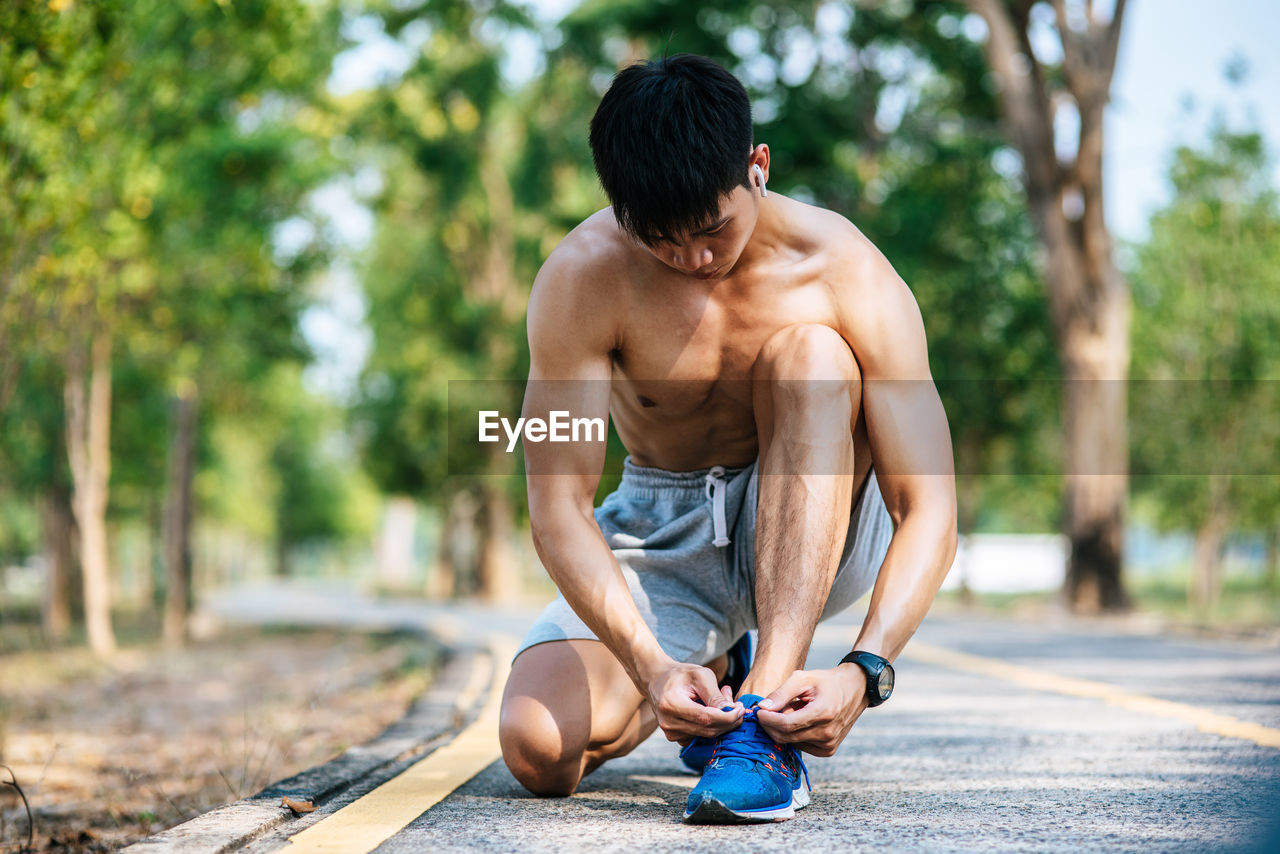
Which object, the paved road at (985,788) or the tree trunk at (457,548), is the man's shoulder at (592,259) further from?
the tree trunk at (457,548)

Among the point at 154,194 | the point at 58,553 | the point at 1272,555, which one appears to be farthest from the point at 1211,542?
the point at 58,553

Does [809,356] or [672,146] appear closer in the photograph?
[672,146]

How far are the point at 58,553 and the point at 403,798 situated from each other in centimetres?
2220

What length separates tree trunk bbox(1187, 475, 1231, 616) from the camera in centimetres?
2489

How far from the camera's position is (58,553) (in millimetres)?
22625

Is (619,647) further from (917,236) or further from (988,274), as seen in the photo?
(988,274)

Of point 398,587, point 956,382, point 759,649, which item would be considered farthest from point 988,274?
point 398,587

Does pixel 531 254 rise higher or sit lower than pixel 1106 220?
higher

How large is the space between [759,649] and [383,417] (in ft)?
91.7

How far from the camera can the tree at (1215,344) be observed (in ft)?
70.4

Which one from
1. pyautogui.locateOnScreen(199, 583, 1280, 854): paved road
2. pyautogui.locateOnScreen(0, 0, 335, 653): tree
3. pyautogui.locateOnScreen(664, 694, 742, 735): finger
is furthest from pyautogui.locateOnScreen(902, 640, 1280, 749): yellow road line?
pyautogui.locateOnScreen(0, 0, 335, 653): tree

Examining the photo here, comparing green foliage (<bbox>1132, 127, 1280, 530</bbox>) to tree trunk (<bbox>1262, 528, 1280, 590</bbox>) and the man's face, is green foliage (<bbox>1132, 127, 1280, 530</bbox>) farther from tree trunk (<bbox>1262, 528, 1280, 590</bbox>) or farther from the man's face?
the man's face

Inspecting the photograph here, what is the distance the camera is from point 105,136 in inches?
395

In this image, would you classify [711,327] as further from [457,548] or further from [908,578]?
[457,548]
